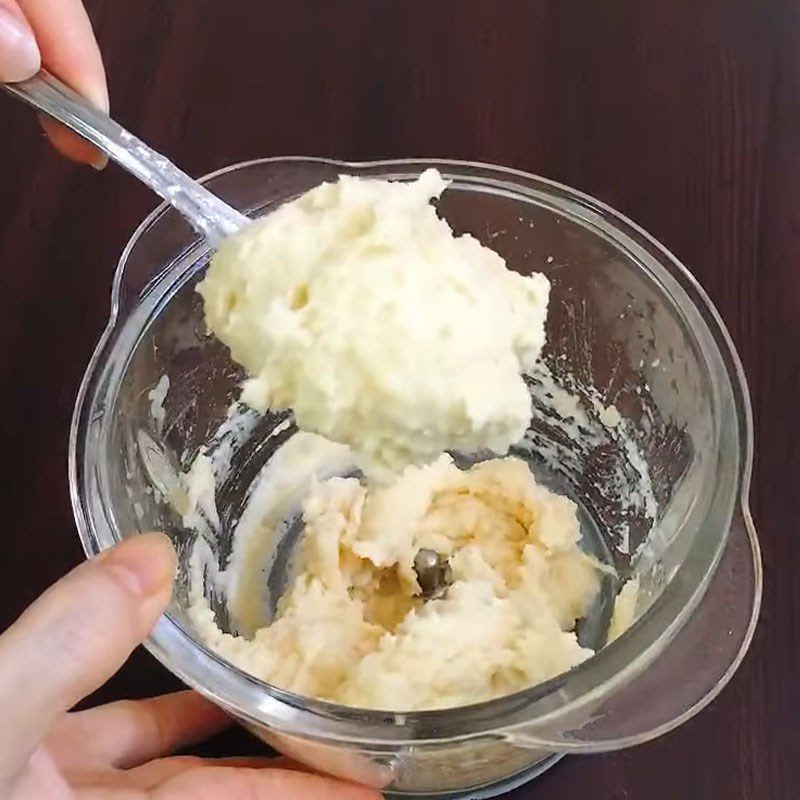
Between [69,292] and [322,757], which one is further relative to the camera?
[69,292]

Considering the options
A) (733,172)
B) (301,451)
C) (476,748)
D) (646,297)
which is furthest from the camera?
(733,172)

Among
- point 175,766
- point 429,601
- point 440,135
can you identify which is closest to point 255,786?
point 175,766

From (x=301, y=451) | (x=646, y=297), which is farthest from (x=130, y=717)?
(x=646, y=297)

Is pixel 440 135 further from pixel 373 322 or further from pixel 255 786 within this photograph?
pixel 255 786

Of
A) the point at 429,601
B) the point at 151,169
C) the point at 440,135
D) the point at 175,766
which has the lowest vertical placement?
the point at 175,766

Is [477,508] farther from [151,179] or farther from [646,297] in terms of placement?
[151,179]

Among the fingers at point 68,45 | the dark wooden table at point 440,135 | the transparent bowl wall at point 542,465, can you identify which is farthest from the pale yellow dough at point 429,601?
the fingers at point 68,45
